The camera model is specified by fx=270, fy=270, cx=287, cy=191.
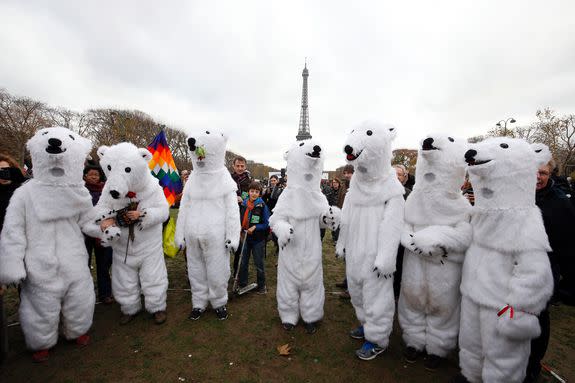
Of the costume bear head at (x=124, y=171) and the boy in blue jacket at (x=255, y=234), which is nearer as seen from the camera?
the costume bear head at (x=124, y=171)

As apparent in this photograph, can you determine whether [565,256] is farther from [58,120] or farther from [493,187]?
[58,120]

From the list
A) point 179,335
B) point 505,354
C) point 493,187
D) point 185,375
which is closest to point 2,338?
point 179,335

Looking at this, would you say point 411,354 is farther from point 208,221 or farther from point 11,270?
point 11,270

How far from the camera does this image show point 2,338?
10.1ft

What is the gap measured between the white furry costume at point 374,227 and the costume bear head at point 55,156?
3305 millimetres

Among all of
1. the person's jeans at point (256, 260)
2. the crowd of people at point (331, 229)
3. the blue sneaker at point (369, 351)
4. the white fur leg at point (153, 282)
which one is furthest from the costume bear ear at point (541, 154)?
the white fur leg at point (153, 282)

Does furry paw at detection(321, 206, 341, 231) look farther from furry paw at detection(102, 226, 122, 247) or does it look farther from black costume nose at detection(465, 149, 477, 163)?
furry paw at detection(102, 226, 122, 247)

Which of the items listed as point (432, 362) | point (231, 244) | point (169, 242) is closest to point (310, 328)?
point (432, 362)

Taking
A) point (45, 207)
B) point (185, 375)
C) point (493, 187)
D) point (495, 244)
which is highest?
point (493, 187)

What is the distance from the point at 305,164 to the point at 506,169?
214cm

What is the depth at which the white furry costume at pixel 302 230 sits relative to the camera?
3.73 metres

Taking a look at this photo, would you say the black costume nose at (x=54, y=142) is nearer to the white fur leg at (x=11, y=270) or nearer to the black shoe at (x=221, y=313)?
the white fur leg at (x=11, y=270)

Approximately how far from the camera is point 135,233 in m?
3.89

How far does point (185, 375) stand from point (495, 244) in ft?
11.4
